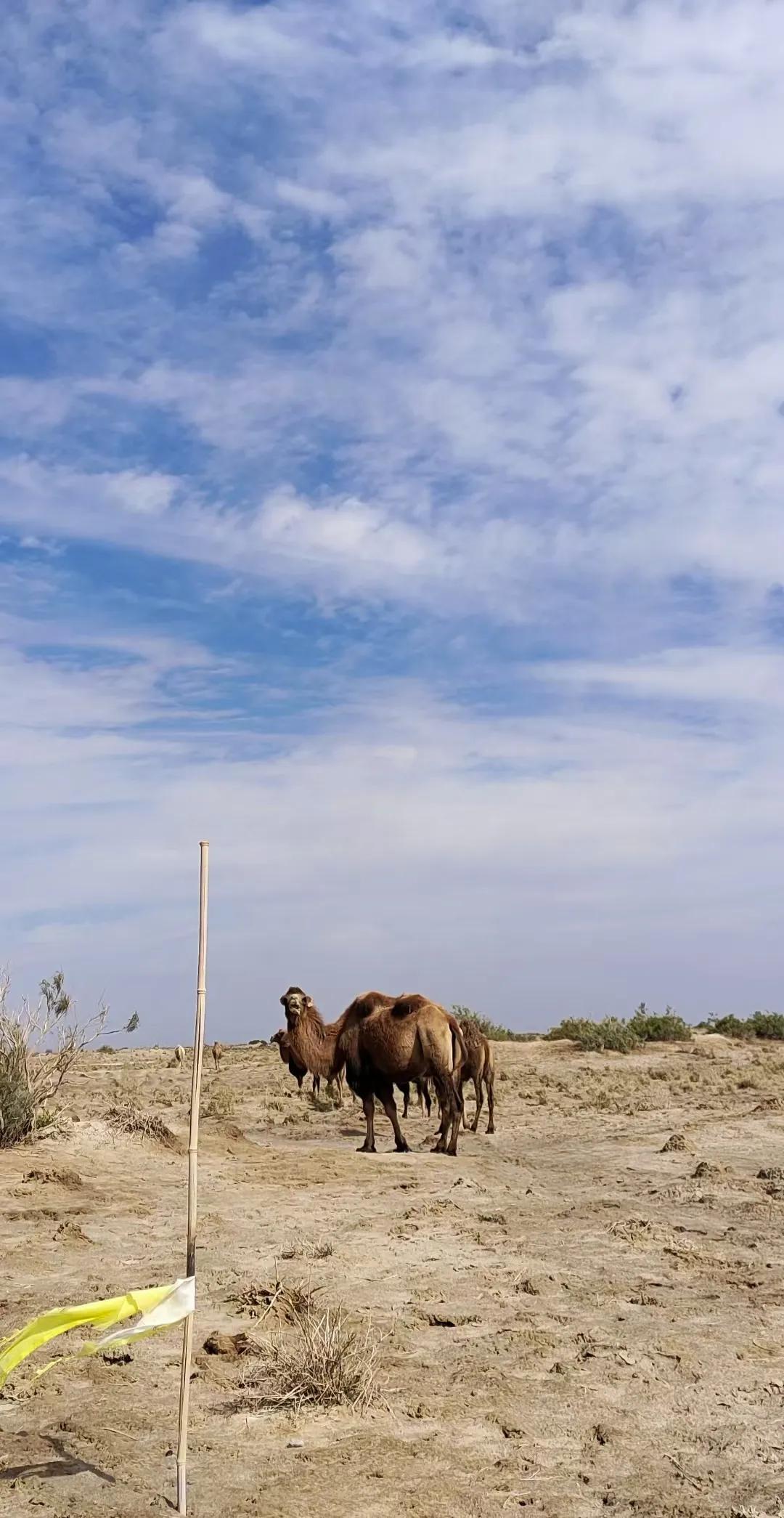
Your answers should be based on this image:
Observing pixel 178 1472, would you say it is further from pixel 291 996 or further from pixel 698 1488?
pixel 291 996

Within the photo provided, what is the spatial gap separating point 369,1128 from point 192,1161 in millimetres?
11179

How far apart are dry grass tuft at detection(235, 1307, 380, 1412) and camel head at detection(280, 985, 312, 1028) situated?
1063cm

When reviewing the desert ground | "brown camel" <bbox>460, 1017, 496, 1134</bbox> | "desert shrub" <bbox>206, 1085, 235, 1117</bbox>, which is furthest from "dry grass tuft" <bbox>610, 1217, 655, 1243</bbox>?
"desert shrub" <bbox>206, 1085, 235, 1117</bbox>

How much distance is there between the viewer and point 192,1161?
4758 millimetres

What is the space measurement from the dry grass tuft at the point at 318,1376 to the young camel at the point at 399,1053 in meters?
8.76

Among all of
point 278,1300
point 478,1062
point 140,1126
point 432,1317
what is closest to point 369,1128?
point 478,1062

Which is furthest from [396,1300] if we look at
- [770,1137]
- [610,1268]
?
[770,1137]

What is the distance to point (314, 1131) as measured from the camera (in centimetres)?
1808

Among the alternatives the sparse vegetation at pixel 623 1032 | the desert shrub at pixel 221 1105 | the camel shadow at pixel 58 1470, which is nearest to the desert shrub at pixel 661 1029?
the sparse vegetation at pixel 623 1032

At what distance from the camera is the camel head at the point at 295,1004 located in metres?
16.9

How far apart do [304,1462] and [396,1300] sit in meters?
2.72

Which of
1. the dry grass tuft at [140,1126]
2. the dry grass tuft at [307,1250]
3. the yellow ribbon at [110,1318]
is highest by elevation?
the yellow ribbon at [110,1318]

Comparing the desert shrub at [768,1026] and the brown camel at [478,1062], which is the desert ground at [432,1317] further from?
the desert shrub at [768,1026]

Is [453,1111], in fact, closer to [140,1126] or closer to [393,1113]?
[393,1113]
